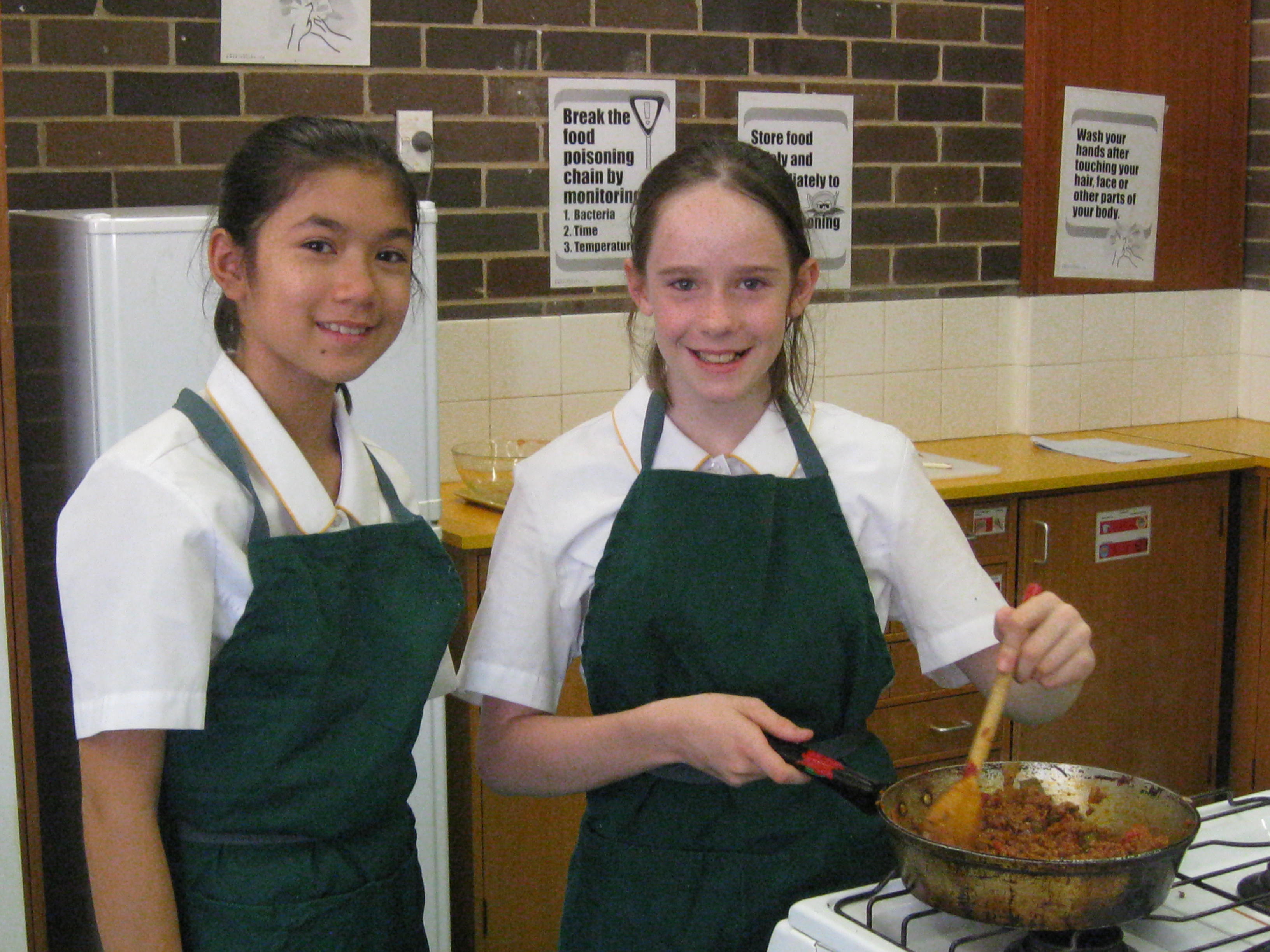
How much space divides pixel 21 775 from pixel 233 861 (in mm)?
1278

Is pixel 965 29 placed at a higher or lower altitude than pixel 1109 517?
higher

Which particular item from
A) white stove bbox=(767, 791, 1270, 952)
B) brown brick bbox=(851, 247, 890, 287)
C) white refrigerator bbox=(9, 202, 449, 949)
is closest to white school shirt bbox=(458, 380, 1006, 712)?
white stove bbox=(767, 791, 1270, 952)

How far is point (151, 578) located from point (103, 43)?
197 centimetres

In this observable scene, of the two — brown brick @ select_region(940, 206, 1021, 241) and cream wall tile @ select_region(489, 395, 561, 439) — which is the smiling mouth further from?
brown brick @ select_region(940, 206, 1021, 241)

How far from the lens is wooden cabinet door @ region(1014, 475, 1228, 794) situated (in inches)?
135

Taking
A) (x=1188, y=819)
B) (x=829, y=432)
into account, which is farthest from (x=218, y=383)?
(x=1188, y=819)

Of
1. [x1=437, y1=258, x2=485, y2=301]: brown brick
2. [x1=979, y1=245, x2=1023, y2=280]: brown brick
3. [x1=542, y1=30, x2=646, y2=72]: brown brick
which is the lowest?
[x1=437, y1=258, x2=485, y2=301]: brown brick

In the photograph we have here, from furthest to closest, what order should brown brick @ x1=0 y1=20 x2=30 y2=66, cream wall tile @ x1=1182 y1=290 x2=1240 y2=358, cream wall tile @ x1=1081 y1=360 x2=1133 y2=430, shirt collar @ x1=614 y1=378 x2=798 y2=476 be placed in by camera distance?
cream wall tile @ x1=1182 y1=290 x2=1240 y2=358 < cream wall tile @ x1=1081 y1=360 x2=1133 y2=430 < brown brick @ x1=0 y1=20 x2=30 y2=66 < shirt collar @ x1=614 y1=378 x2=798 y2=476

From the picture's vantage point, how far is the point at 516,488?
5.19ft

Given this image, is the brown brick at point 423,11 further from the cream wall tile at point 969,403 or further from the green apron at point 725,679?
the green apron at point 725,679

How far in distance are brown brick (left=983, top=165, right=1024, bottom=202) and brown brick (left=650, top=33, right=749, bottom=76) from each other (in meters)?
0.79

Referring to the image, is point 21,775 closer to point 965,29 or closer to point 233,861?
point 233,861

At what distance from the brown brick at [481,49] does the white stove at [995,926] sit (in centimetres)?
235

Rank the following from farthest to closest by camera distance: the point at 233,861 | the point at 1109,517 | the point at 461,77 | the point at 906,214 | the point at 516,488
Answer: the point at 906,214 < the point at 1109,517 < the point at 461,77 < the point at 516,488 < the point at 233,861
